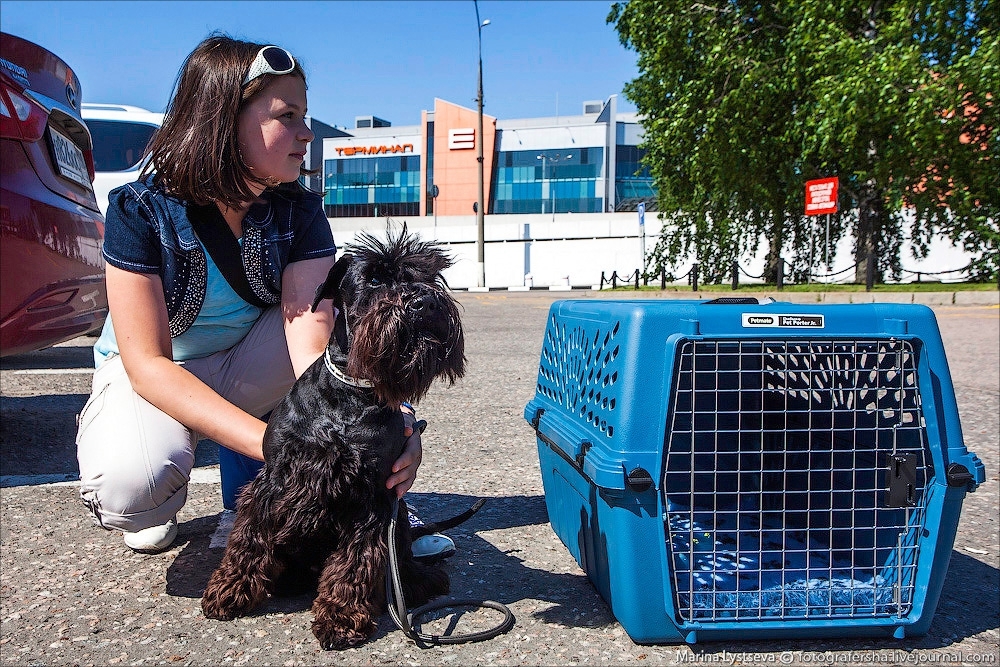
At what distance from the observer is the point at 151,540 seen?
2.58 meters

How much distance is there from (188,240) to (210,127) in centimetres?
36

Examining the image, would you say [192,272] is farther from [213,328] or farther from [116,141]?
[116,141]

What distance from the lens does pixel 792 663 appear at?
1891 mm

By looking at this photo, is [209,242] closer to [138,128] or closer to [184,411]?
[184,411]

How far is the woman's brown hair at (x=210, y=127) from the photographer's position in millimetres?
2271

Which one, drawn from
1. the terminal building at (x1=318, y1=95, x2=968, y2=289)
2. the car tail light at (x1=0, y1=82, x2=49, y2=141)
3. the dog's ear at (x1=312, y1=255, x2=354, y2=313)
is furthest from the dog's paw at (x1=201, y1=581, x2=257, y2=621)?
the terminal building at (x1=318, y1=95, x2=968, y2=289)

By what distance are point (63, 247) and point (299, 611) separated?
7.19 ft

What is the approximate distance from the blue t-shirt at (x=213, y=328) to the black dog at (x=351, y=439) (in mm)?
615

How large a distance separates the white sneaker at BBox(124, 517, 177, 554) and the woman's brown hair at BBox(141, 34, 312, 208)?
1.15 m

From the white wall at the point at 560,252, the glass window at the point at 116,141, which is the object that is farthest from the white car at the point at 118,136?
the white wall at the point at 560,252

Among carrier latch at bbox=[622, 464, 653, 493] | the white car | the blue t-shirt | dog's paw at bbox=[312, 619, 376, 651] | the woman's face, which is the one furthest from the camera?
the white car

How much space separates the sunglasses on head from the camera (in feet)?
7.43

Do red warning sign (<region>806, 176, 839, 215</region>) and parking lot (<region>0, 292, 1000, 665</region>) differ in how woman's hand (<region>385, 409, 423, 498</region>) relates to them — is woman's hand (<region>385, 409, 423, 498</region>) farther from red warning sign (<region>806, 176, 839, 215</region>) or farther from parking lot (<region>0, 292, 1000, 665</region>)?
red warning sign (<region>806, 176, 839, 215</region>)

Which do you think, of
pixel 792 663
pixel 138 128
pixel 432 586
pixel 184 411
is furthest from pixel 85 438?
pixel 138 128
